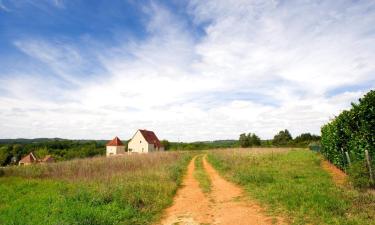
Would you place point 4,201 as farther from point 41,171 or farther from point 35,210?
point 41,171

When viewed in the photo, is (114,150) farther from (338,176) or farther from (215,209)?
(215,209)

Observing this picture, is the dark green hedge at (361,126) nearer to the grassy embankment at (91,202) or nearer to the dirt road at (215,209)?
the dirt road at (215,209)

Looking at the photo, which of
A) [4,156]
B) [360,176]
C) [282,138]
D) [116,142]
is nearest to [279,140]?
[282,138]

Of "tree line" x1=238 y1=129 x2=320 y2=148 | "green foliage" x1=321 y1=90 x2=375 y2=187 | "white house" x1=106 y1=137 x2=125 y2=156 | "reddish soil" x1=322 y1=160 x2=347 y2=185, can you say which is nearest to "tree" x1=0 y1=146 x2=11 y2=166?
"white house" x1=106 y1=137 x2=125 y2=156

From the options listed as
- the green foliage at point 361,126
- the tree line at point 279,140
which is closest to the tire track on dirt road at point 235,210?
the green foliage at point 361,126

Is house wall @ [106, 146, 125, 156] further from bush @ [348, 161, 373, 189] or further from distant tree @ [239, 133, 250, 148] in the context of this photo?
bush @ [348, 161, 373, 189]

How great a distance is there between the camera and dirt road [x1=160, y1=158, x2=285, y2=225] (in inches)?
327

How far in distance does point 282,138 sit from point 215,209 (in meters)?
84.4

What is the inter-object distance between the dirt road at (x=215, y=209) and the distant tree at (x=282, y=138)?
77.8 metres

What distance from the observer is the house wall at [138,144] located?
186ft

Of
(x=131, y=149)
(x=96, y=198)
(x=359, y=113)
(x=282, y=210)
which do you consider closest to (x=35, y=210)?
(x=96, y=198)

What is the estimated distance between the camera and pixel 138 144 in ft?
189

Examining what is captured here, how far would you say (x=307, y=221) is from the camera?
7574mm

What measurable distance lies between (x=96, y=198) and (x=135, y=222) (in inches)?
106
